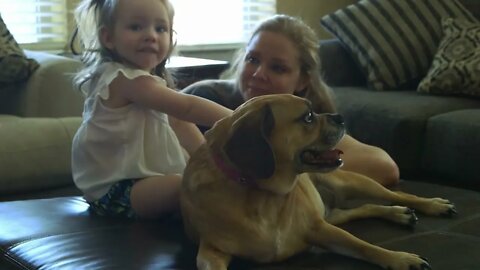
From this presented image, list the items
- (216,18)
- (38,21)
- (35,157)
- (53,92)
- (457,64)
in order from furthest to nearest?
1. (216,18)
2. (38,21)
3. (457,64)
4. (53,92)
5. (35,157)

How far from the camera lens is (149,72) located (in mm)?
1951

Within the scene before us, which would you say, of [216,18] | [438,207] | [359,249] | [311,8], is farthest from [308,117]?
[311,8]

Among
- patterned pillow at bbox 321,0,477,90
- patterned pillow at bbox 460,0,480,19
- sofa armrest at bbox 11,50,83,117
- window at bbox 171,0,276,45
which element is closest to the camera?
sofa armrest at bbox 11,50,83,117

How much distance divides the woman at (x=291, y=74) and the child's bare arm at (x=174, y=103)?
0.36 metres

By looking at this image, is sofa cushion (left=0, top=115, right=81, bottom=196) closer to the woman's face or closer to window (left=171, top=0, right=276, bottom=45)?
the woman's face

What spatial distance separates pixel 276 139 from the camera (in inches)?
58.8

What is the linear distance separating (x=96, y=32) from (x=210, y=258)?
2.63ft

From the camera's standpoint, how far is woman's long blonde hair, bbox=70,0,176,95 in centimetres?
191

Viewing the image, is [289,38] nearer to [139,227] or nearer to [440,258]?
[139,227]

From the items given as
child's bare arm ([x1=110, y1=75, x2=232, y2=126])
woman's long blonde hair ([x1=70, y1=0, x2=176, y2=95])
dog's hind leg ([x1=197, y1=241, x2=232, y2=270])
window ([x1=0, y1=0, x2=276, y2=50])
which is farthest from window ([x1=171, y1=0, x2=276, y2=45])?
dog's hind leg ([x1=197, y1=241, x2=232, y2=270])

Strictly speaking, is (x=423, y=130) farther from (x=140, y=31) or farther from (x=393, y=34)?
(x=140, y=31)

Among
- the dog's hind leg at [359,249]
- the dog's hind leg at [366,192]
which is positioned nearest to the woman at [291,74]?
the dog's hind leg at [366,192]

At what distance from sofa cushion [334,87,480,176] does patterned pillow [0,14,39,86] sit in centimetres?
137

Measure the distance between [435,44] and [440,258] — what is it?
234cm
